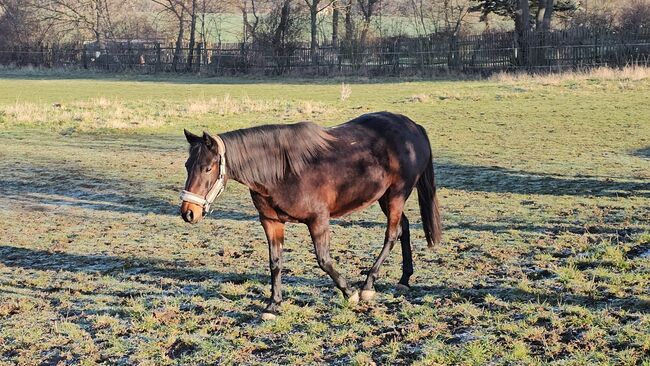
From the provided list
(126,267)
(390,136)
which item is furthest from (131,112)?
(390,136)

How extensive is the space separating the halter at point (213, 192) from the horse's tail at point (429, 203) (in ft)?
6.56

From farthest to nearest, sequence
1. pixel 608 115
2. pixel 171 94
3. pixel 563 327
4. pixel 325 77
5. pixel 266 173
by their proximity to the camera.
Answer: pixel 325 77 → pixel 171 94 → pixel 608 115 → pixel 266 173 → pixel 563 327

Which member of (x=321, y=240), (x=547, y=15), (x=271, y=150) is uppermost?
(x=547, y=15)

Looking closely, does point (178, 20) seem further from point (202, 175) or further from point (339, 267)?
point (202, 175)

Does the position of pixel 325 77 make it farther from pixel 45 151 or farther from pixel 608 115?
pixel 45 151

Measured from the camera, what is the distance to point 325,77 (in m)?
41.7

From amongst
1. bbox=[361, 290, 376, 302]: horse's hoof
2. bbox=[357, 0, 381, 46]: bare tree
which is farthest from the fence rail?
bbox=[361, 290, 376, 302]: horse's hoof

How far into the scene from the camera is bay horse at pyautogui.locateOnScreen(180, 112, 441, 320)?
493 cm

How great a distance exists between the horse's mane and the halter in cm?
8

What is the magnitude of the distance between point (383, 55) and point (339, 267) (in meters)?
35.1

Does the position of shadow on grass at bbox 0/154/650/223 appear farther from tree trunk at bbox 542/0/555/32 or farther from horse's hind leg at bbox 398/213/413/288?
tree trunk at bbox 542/0/555/32

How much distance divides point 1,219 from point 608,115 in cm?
1411

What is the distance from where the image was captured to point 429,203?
641cm

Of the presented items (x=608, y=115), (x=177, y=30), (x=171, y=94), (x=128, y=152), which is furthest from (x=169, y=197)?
(x=177, y=30)
